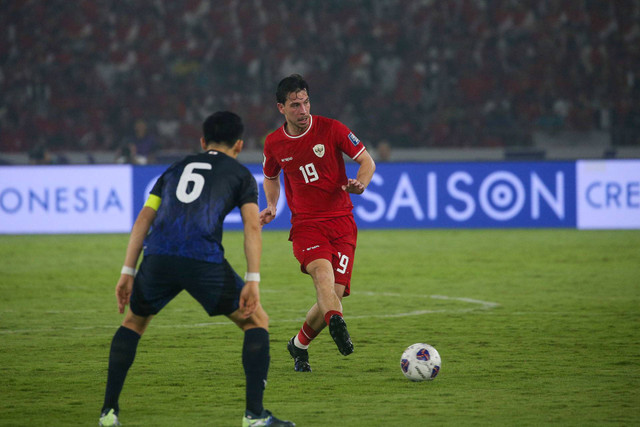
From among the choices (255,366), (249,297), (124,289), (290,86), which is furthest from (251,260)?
(290,86)

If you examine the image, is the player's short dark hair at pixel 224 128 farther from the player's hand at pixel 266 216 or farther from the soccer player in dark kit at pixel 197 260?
the player's hand at pixel 266 216

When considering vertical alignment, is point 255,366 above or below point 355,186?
below

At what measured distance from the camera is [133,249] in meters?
5.09

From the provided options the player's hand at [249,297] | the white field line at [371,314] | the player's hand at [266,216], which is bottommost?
the white field line at [371,314]

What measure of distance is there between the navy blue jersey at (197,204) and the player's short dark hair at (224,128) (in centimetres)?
13

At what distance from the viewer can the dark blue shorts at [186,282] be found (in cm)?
518

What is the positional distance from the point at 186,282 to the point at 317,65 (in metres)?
21.9

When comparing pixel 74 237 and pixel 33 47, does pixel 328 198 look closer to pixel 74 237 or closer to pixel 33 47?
pixel 74 237

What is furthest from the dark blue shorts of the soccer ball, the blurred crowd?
the blurred crowd

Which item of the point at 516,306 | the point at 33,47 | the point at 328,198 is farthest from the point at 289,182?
the point at 33,47

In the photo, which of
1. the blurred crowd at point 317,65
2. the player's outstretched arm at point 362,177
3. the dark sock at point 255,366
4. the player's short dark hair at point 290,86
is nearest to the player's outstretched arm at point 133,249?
the dark sock at point 255,366

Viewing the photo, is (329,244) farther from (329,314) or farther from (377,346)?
(377,346)

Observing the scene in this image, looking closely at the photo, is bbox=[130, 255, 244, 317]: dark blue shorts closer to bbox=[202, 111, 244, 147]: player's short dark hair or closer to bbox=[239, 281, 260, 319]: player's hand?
bbox=[239, 281, 260, 319]: player's hand

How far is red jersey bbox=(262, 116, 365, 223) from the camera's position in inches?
297
